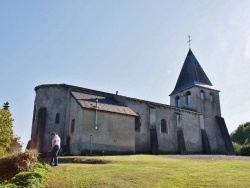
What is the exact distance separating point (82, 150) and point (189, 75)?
23694 millimetres

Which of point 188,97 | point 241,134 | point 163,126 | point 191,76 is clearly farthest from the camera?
point 241,134

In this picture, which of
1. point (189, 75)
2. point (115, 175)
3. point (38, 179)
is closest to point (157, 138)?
point (189, 75)

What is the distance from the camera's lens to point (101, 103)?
29.4m

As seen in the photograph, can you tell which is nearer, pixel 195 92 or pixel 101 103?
pixel 101 103

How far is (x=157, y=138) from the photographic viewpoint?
33.3m

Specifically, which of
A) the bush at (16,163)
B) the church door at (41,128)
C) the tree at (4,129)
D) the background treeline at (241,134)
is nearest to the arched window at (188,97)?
the background treeline at (241,134)

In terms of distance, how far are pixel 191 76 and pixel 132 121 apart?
57.7 ft

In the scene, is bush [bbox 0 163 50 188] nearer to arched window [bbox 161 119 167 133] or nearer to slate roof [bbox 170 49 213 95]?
arched window [bbox 161 119 167 133]

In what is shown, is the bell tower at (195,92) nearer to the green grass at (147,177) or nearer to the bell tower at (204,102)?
the bell tower at (204,102)

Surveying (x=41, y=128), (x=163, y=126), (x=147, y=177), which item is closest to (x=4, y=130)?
(x=41, y=128)

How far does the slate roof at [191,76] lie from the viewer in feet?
141

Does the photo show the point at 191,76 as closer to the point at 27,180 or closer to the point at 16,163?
the point at 16,163

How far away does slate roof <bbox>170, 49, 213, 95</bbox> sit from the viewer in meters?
43.1

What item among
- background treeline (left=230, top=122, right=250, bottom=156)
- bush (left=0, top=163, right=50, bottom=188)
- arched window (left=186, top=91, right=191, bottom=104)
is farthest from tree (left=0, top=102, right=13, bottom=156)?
background treeline (left=230, top=122, right=250, bottom=156)
